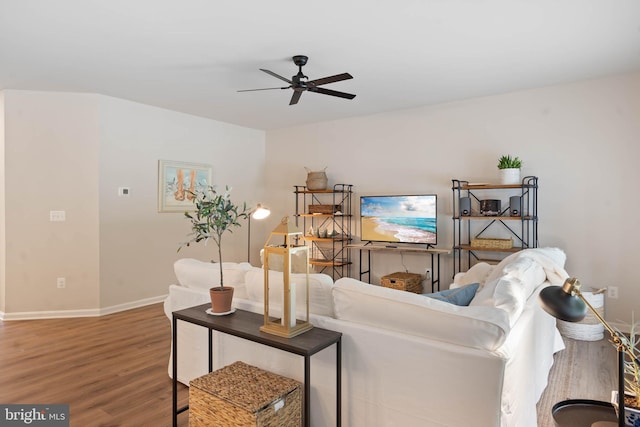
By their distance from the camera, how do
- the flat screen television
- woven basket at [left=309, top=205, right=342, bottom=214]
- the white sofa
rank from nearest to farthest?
the white sofa, the flat screen television, woven basket at [left=309, top=205, right=342, bottom=214]

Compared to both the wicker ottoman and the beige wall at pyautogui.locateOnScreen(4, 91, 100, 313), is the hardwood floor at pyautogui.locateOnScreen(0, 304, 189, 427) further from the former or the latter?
the wicker ottoman

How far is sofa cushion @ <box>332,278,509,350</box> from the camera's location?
159 cm

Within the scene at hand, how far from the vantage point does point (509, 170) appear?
4281 millimetres

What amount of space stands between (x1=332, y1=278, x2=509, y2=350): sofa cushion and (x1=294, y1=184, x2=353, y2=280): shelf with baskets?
11.7 feet

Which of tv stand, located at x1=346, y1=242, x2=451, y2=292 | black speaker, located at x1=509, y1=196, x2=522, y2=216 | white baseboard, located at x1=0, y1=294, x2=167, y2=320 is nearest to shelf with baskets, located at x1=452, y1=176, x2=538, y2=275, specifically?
black speaker, located at x1=509, y1=196, x2=522, y2=216

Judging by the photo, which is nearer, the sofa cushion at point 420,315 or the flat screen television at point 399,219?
the sofa cushion at point 420,315

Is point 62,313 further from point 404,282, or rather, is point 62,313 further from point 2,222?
point 404,282

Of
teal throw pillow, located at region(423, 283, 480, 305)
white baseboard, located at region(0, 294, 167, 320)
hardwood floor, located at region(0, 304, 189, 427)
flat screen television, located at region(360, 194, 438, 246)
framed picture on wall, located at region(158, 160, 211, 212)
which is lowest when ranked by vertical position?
hardwood floor, located at region(0, 304, 189, 427)

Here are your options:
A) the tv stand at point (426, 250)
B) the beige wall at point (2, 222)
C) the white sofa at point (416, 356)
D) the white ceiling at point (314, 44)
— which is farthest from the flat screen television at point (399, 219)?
the beige wall at point (2, 222)

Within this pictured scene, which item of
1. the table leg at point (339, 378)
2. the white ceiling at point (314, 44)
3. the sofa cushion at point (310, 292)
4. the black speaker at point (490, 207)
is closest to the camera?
the table leg at point (339, 378)

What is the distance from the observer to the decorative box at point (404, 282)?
15.8 ft

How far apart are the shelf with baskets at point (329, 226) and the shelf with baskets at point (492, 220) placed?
5.30ft

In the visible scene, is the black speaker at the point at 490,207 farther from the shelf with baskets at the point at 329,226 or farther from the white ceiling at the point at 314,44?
the shelf with baskets at the point at 329,226

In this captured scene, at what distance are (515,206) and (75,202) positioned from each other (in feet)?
16.5
